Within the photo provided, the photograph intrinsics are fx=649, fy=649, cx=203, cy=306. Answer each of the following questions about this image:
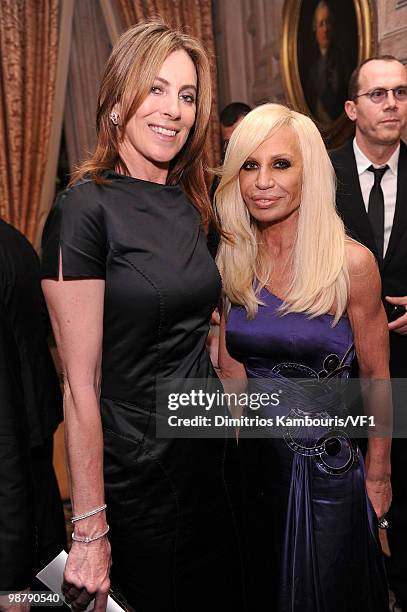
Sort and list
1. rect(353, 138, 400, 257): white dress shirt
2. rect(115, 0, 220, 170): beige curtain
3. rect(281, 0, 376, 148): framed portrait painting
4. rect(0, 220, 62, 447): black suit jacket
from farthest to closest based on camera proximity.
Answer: rect(115, 0, 220, 170): beige curtain < rect(281, 0, 376, 148): framed portrait painting < rect(353, 138, 400, 257): white dress shirt < rect(0, 220, 62, 447): black suit jacket

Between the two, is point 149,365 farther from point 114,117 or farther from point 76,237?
point 114,117

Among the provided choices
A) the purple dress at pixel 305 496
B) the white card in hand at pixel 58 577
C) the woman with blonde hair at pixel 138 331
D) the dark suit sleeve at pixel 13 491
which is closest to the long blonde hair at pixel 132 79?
the woman with blonde hair at pixel 138 331

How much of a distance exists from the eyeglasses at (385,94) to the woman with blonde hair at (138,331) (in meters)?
1.55

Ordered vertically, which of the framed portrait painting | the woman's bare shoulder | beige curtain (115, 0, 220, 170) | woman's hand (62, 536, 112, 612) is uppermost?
beige curtain (115, 0, 220, 170)

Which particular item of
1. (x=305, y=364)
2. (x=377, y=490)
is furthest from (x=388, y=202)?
(x=377, y=490)

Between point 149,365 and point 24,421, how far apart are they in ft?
1.11

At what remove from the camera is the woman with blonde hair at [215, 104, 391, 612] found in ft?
6.31

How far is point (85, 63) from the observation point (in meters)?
6.41

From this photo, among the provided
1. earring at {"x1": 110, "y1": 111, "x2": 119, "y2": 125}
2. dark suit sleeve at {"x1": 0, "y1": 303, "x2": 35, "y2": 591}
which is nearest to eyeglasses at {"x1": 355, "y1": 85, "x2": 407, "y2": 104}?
earring at {"x1": 110, "y1": 111, "x2": 119, "y2": 125}

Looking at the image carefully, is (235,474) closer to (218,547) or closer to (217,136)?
(218,547)

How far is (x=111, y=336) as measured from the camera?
63.2 inches

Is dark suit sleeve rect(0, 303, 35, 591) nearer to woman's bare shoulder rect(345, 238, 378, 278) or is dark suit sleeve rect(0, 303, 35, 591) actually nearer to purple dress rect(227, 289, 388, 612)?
purple dress rect(227, 289, 388, 612)

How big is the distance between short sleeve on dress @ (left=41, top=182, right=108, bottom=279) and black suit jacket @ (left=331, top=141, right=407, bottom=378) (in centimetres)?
151

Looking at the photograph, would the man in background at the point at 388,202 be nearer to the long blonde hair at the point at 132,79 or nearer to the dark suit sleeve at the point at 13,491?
the long blonde hair at the point at 132,79
